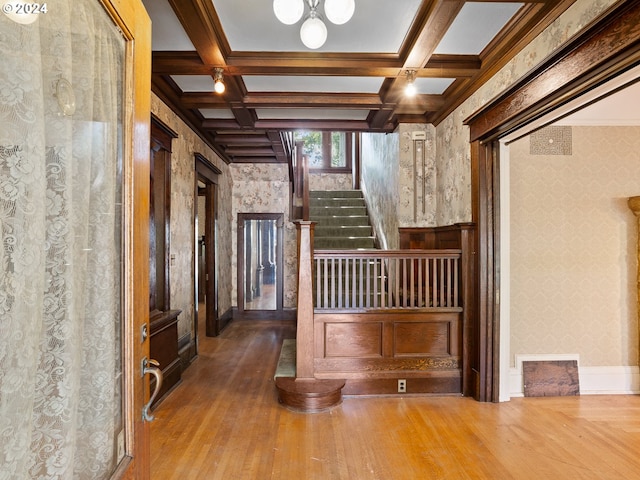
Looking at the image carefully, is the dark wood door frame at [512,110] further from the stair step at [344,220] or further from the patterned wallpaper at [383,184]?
the stair step at [344,220]

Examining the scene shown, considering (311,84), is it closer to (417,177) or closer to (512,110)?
(417,177)

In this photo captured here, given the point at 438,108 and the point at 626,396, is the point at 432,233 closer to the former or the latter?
the point at 438,108

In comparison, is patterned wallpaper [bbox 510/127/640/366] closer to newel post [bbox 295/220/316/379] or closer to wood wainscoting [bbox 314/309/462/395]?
wood wainscoting [bbox 314/309/462/395]

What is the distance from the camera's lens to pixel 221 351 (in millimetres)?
4645

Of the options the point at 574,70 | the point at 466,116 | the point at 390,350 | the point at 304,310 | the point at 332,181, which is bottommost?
the point at 390,350

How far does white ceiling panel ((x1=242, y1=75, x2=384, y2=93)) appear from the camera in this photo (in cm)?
328

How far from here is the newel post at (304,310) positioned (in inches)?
125

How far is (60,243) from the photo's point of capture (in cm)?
85

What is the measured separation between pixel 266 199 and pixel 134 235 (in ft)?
18.3

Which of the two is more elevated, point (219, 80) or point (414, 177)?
point (219, 80)

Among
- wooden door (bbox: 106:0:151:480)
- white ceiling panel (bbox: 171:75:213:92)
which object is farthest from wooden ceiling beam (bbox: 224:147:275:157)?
wooden door (bbox: 106:0:151:480)

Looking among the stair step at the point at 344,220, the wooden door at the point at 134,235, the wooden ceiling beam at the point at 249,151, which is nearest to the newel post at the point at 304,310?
the wooden door at the point at 134,235

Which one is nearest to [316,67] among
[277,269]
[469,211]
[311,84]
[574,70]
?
[311,84]

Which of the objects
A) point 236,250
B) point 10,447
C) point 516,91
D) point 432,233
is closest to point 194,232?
point 236,250
